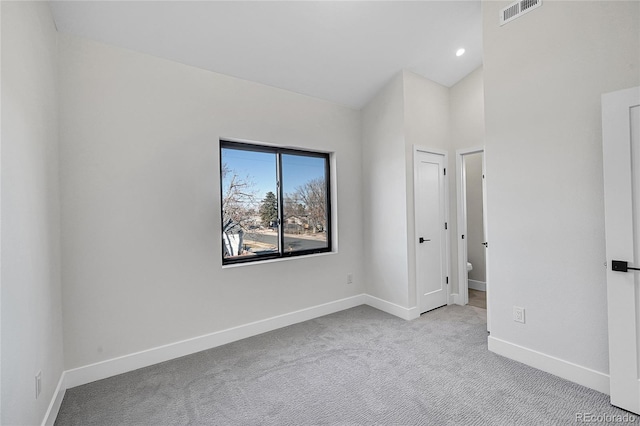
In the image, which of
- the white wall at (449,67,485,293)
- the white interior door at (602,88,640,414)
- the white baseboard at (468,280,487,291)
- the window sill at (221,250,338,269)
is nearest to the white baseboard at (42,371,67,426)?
the window sill at (221,250,338,269)

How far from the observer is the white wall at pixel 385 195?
11.9 ft

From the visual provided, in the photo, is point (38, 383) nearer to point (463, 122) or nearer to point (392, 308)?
point (392, 308)

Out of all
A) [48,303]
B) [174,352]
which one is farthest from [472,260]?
[48,303]

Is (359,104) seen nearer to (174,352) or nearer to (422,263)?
(422,263)

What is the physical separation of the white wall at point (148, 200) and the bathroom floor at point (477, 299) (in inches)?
104

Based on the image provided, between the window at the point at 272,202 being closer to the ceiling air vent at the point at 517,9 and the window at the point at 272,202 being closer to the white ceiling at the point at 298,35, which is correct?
the white ceiling at the point at 298,35

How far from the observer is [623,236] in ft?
6.29

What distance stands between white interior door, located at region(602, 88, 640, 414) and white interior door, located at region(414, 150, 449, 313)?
1.86m

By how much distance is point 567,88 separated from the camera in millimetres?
2268

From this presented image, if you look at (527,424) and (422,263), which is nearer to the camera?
(527,424)

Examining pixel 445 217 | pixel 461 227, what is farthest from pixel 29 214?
pixel 461 227

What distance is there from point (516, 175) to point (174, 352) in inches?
138

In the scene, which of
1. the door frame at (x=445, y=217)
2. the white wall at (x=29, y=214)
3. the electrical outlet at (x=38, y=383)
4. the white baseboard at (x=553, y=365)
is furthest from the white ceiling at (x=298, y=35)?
the white baseboard at (x=553, y=365)

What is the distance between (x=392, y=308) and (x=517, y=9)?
3.31 metres
